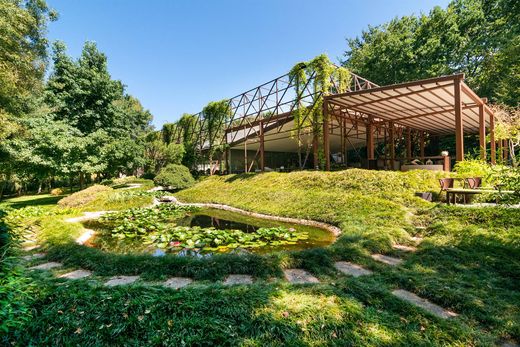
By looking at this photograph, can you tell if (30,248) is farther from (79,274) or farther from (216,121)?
(216,121)

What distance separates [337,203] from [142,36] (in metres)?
11.1

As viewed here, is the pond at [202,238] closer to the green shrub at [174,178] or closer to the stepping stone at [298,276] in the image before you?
the stepping stone at [298,276]

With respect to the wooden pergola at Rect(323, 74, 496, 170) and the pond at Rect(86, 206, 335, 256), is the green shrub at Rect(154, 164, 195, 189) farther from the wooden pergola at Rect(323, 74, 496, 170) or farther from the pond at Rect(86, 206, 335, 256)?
the wooden pergola at Rect(323, 74, 496, 170)

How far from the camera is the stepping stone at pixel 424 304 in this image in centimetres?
229

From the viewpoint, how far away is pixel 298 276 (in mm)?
3273

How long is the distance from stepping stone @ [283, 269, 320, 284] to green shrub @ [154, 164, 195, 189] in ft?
39.4

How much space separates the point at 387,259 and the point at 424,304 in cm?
146

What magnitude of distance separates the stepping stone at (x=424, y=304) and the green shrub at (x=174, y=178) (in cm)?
1326

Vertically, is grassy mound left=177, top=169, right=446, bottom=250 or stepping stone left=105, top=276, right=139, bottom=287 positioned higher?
grassy mound left=177, top=169, right=446, bottom=250

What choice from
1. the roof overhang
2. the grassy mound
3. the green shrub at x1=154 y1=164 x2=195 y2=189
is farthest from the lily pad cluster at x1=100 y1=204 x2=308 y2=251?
the green shrub at x1=154 y1=164 x2=195 y2=189

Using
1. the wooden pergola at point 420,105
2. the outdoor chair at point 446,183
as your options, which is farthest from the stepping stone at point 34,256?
the wooden pergola at point 420,105

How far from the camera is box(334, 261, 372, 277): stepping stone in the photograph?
3.34 metres

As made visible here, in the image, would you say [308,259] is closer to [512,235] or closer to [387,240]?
[387,240]

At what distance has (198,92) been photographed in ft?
64.3
